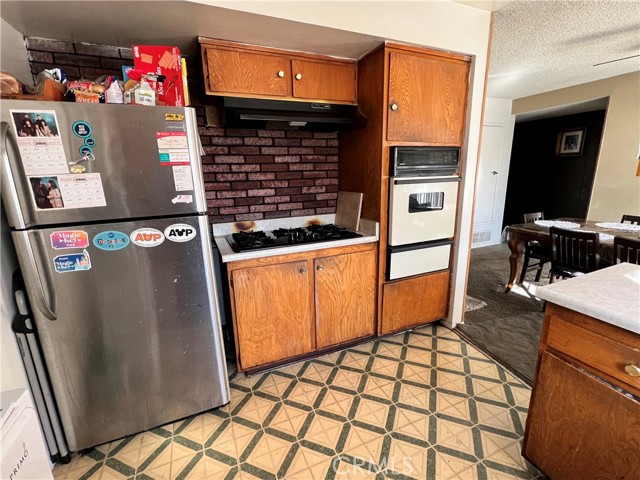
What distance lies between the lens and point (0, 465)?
0.78 meters

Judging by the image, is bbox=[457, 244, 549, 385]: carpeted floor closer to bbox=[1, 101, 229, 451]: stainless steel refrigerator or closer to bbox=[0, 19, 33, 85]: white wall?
bbox=[1, 101, 229, 451]: stainless steel refrigerator

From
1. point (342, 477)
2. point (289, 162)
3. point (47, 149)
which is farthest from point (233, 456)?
point (289, 162)

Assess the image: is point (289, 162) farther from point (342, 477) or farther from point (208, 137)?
point (342, 477)

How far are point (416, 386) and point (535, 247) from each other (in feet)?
8.01

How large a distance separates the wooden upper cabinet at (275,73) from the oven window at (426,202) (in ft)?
2.79

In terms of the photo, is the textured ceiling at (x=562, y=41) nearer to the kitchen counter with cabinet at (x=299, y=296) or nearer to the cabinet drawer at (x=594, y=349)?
the kitchen counter with cabinet at (x=299, y=296)

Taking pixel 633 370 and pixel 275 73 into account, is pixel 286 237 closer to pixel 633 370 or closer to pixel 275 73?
pixel 275 73

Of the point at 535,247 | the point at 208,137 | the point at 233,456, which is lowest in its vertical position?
the point at 233,456

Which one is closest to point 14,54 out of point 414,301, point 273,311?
point 273,311

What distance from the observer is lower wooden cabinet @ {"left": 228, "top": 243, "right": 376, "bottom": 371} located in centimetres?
181

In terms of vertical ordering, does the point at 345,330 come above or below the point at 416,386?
above

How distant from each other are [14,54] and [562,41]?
155 inches

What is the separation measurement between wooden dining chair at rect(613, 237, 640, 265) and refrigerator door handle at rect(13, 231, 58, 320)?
3.44m

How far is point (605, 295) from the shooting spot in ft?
3.37
